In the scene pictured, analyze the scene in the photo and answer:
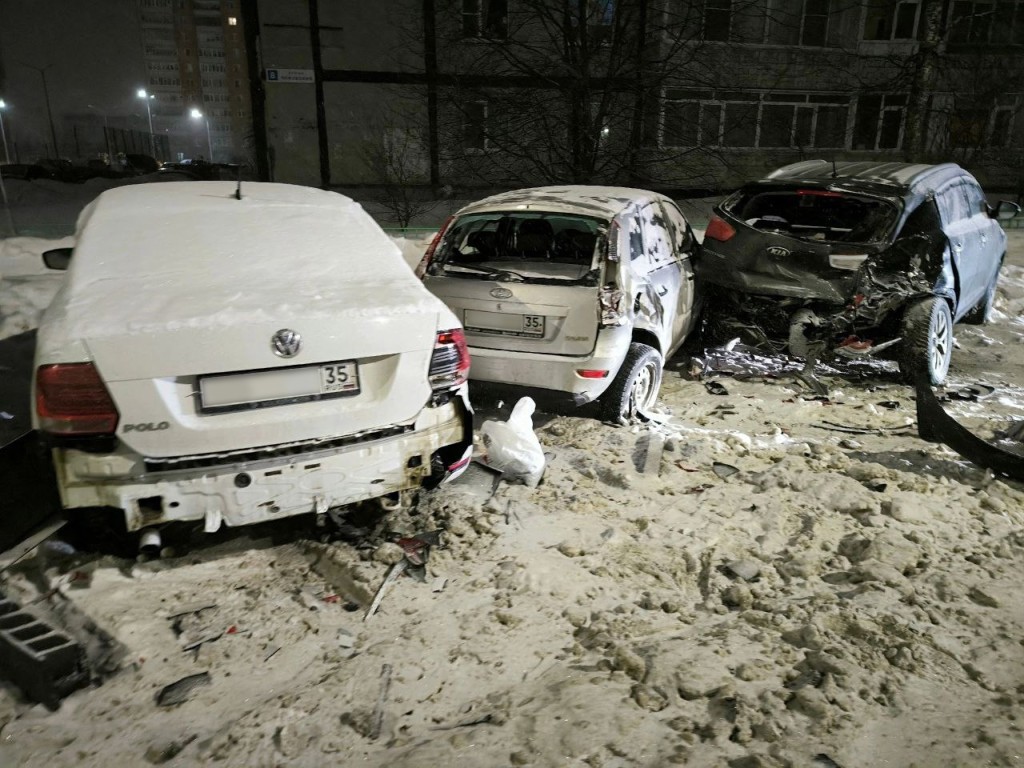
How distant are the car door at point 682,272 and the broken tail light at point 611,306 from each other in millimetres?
1272

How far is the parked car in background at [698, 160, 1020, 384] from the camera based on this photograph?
557 centimetres

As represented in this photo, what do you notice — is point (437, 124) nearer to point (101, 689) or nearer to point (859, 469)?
point (859, 469)

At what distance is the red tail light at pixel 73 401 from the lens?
2480mm

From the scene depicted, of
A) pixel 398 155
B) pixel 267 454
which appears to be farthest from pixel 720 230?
pixel 398 155

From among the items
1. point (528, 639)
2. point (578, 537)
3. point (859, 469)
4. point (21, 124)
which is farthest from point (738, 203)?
point (21, 124)

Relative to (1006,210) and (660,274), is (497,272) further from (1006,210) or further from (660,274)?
(1006,210)

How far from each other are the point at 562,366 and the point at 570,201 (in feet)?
4.36

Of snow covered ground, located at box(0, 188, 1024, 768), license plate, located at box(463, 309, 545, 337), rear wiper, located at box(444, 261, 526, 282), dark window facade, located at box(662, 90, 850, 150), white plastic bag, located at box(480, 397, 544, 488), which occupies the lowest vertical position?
snow covered ground, located at box(0, 188, 1024, 768)

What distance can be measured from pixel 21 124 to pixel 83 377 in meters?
60.3

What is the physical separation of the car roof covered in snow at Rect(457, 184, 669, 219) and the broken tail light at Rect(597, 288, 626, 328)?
63 cm

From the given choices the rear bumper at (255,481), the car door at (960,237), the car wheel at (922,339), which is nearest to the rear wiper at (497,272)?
the rear bumper at (255,481)

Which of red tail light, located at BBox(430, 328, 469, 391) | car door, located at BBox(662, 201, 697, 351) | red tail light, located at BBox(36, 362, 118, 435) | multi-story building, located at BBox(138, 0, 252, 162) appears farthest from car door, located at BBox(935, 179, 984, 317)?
multi-story building, located at BBox(138, 0, 252, 162)

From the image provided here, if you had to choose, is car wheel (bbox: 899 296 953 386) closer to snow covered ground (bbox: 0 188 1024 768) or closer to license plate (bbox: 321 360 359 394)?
snow covered ground (bbox: 0 188 1024 768)

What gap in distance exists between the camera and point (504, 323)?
4.59 metres
